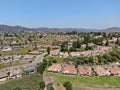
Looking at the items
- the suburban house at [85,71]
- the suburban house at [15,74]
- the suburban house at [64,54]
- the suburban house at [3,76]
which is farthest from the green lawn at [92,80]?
the suburban house at [64,54]

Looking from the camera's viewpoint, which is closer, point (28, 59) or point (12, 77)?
point (12, 77)

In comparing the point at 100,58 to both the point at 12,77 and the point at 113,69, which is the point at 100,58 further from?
the point at 12,77

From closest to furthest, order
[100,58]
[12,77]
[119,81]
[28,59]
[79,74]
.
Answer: [119,81], [79,74], [12,77], [100,58], [28,59]

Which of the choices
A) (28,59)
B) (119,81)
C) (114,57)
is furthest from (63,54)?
(119,81)

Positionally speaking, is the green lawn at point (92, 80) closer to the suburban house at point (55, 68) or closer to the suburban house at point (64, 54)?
the suburban house at point (55, 68)

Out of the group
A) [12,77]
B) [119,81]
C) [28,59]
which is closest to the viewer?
[119,81]

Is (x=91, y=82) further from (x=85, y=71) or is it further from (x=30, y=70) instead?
(x=30, y=70)

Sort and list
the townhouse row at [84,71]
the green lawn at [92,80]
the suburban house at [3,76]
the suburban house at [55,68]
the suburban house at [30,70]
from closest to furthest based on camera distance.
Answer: the green lawn at [92,80], the townhouse row at [84,71], the suburban house at [3,76], the suburban house at [55,68], the suburban house at [30,70]
